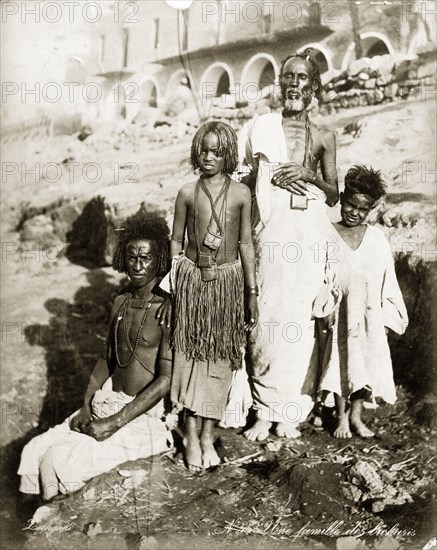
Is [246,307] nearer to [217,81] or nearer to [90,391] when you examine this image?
[90,391]

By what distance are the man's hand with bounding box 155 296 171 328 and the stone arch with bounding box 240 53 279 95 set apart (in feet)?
6.17

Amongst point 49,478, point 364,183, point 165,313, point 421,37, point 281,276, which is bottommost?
point 49,478

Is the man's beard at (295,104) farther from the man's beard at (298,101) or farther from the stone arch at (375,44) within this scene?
the stone arch at (375,44)

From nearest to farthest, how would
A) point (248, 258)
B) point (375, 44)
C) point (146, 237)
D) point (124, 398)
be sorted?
point (248, 258) → point (124, 398) → point (146, 237) → point (375, 44)

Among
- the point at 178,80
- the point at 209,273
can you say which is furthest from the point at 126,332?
the point at 178,80

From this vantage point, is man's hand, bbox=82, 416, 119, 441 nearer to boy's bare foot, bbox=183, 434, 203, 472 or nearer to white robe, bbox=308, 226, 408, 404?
boy's bare foot, bbox=183, 434, 203, 472

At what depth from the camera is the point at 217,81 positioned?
169 inches

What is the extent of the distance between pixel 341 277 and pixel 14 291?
2.68 meters

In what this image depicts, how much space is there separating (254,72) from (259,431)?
2462 mm

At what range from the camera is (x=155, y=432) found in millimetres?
3312

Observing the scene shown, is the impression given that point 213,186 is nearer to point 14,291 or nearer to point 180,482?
point 180,482

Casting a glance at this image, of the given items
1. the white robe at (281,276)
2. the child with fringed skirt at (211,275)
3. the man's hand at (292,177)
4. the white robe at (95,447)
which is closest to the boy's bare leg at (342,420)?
the white robe at (281,276)

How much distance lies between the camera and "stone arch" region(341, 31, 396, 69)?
4016 millimetres

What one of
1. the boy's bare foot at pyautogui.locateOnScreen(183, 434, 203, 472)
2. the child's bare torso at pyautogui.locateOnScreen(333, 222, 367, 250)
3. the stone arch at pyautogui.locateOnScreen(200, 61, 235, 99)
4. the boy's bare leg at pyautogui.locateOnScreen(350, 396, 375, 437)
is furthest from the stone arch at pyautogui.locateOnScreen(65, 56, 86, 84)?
the boy's bare leg at pyautogui.locateOnScreen(350, 396, 375, 437)
